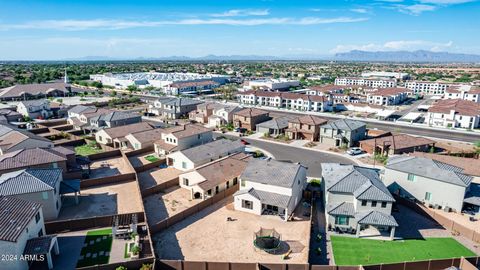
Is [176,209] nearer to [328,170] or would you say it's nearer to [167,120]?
[328,170]

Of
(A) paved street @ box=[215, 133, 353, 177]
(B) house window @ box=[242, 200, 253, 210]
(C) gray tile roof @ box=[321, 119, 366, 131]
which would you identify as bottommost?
A: (B) house window @ box=[242, 200, 253, 210]

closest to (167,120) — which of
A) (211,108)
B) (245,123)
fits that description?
(211,108)

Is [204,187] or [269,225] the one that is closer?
[269,225]

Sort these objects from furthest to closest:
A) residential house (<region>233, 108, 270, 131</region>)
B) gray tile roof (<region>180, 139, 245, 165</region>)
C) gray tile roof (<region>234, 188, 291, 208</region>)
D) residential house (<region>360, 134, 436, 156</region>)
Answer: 1. residential house (<region>233, 108, 270, 131</region>)
2. residential house (<region>360, 134, 436, 156</region>)
3. gray tile roof (<region>180, 139, 245, 165</region>)
4. gray tile roof (<region>234, 188, 291, 208</region>)

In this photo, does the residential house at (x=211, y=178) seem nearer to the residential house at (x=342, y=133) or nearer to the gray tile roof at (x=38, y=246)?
the gray tile roof at (x=38, y=246)

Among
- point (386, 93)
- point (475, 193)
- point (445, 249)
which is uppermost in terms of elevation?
point (386, 93)

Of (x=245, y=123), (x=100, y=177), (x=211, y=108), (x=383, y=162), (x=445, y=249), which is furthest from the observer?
(x=211, y=108)

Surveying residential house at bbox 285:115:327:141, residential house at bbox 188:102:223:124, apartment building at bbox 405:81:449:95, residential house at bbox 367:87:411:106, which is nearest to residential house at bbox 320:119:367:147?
residential house at bbox 285:115:327:141

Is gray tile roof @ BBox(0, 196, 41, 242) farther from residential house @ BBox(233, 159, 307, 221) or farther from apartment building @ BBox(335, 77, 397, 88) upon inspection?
apartment building @ BBox(335, 77, 397, 88)
